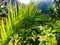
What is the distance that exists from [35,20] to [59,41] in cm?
50

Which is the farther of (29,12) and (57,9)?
(57,9)

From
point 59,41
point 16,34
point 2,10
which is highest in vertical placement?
point 2,10

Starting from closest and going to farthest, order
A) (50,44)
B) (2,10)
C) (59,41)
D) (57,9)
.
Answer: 1. (50,44)
2. (59,41)
3. (2,10)
4. (57,9)

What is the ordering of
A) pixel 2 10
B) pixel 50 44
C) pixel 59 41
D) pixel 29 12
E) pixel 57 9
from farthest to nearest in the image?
pixel 57 9
pixel 2 10
pixel 59 41
pixel 29 12
pixel 50 44

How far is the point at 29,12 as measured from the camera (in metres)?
3.05

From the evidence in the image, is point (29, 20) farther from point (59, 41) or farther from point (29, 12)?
point (59, 41)

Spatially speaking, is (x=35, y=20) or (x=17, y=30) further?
(x=35, y=20)

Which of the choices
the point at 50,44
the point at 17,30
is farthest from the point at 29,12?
the point at 50,44

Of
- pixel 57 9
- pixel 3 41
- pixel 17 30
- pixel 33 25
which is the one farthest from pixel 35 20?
pixel 57 9

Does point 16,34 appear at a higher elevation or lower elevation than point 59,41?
higher

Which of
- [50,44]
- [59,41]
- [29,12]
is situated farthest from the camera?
[59,41]

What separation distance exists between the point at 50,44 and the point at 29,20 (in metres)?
0.53

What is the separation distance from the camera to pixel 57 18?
396 cm

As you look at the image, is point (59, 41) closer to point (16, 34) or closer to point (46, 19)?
point (46, 19)
